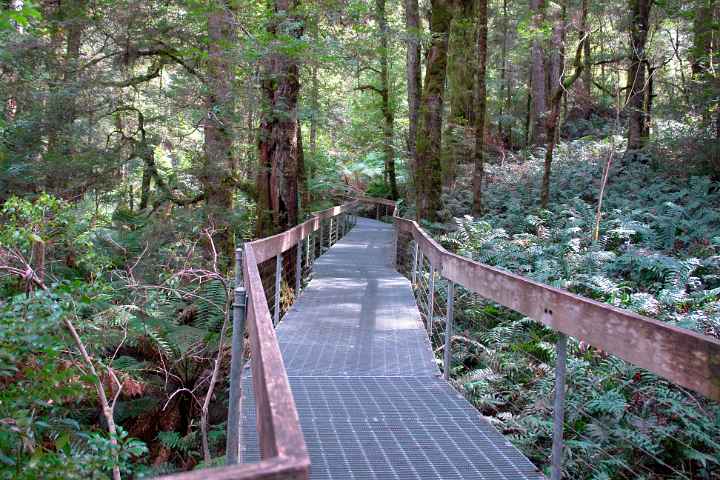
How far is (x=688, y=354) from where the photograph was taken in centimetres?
237

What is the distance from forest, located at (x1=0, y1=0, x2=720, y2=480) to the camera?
495 centimetres

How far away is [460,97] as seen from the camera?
2389 cm

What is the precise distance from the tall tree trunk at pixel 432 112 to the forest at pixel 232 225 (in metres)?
0.06

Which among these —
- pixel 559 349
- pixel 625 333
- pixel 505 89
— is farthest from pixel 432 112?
pixel 505 89

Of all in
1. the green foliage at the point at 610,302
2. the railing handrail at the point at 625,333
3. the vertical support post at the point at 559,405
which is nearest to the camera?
the railing handrail at the point at 625,333

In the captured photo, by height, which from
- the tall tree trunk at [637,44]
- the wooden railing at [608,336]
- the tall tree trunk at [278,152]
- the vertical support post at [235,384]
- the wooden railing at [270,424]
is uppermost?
the tall tree trunk at [637,44]

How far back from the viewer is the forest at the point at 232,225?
16.3 ft

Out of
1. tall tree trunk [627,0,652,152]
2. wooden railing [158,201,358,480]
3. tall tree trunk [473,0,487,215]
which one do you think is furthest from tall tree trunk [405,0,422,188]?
wooden railing [158,201,358,480]

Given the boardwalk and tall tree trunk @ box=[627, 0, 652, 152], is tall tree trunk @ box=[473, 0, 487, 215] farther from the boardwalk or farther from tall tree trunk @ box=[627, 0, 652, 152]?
the boardwalk

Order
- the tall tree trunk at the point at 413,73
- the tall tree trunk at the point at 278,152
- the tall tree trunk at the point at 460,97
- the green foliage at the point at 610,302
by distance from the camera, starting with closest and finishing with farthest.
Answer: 1. the green foliage at the point at 610,302
2. the tall tree trunk at the point at 278,152
3. the tall tree trunk at the point at 460,97
4. the tall tree trunk at the point at 413,73

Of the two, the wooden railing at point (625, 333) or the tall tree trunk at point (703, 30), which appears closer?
the wooden railing at point (625, 333)

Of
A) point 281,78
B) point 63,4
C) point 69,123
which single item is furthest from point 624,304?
point 63,4

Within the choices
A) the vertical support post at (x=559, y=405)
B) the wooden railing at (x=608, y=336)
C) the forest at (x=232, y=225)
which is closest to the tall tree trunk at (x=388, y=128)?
the forest at (x=232, y=225)

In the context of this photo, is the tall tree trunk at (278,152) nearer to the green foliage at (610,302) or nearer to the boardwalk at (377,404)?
the green foliage at (610,302)
